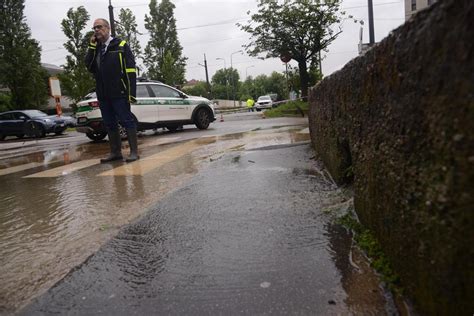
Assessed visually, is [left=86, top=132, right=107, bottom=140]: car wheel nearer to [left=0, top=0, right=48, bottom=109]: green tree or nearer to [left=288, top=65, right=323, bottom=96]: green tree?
[left=288, top=65, right=323, bottom=96]: green tree

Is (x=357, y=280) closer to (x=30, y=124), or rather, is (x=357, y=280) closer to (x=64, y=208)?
(x=64, y=208)

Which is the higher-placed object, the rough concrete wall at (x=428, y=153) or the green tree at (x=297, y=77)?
the green tree at (x=297, y=77)

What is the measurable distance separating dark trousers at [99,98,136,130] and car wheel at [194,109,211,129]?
19.0ft

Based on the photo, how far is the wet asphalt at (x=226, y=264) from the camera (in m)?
1.61

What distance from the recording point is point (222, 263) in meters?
2.00

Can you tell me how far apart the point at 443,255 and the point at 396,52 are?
30.7 inches

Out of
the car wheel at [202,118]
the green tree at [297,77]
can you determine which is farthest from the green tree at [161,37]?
the car wheel at [202,118]

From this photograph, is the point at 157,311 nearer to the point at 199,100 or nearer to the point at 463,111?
the point at 463,111

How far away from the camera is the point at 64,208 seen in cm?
319

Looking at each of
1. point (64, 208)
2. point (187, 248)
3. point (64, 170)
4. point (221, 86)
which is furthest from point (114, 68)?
point (221, 86)

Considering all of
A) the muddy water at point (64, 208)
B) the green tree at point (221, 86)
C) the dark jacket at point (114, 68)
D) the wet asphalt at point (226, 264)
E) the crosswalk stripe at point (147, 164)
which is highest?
the green tree at point (221, 86)

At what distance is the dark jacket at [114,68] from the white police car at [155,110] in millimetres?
4225

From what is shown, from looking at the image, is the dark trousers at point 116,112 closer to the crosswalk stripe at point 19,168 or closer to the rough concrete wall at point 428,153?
the crosswalk stripe at point 19,168

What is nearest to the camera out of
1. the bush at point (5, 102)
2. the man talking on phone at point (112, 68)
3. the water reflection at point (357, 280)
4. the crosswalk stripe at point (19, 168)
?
the water reflection at point (357, 280)
